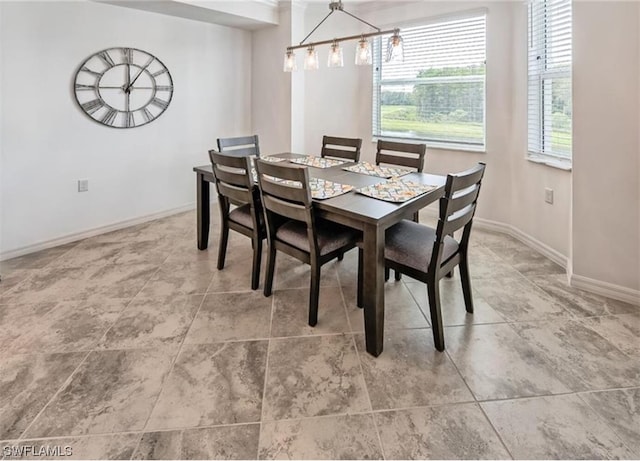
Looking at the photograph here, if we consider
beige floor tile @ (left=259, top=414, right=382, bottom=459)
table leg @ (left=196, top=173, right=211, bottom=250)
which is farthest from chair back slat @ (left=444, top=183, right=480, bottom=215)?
table leg @ (left=196, top=173, right=211, bottom=250)

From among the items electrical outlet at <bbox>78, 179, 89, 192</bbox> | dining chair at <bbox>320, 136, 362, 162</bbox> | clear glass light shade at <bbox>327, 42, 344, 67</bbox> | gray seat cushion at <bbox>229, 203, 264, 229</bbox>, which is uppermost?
clear glass light shade at <bbox>327, 42, 344, 67</bbox>

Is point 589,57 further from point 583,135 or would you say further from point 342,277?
point 342,277

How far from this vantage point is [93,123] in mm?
3652

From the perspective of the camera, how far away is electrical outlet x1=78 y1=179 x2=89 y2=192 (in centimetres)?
363

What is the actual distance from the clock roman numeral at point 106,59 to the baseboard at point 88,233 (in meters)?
1.55

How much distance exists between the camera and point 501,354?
6.26 ft

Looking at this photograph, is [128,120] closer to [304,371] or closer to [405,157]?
[405,157]

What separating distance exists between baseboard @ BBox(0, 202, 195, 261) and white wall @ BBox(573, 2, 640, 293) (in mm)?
3988

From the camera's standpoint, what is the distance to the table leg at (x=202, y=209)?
125 inches

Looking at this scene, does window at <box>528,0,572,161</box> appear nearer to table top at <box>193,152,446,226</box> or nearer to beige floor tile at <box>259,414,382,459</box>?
table top at <box>193,152,446,226</box>

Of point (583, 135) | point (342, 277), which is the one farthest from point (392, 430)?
point (583, 135)

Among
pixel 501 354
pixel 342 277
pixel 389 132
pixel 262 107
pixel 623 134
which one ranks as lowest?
pixel 501 354

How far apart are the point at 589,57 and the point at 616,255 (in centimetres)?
126

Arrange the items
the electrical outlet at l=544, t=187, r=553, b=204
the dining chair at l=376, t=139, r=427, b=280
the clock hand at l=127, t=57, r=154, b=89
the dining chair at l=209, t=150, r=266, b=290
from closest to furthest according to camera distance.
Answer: the dining chair at l=209, t=150, r=266, b=290 → the dining chair at l=376, t=139, r=427, b=280 → the electrical outlet at l=544, t=187, r=553, b=204 → the clock hand at l=127, t=57, r=154, b=89
